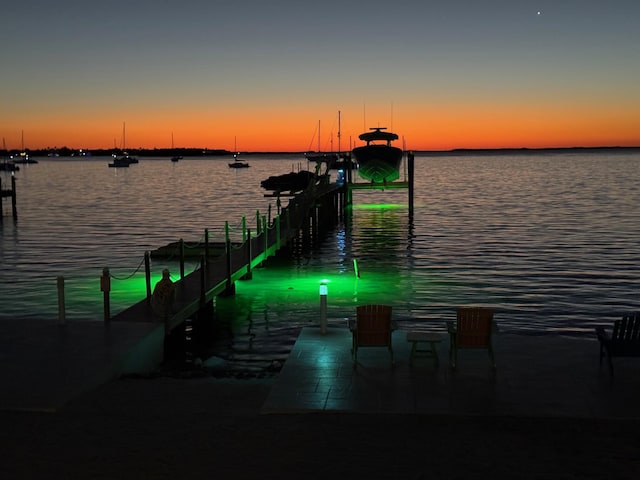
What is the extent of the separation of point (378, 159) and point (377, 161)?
18 centimetres

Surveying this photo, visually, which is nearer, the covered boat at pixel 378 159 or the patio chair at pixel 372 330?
the patio chair at pixel 372 330

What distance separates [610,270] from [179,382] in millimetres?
22399

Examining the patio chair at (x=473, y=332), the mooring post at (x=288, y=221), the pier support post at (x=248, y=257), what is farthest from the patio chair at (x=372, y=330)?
the mooring post at (x=288, y=221)

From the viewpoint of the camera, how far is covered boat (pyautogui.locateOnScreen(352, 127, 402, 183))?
61.5m

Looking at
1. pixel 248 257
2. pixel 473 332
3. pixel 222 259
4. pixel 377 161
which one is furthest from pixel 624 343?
pixel 377 161

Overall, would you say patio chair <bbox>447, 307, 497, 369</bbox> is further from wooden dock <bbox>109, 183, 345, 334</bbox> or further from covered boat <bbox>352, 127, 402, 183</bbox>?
covered boat <bbox>352, 127, 402, 183</bbox>

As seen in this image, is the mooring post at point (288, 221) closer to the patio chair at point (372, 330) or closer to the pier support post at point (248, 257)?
the pier support post at point (248, 257)

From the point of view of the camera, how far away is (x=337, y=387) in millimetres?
10820

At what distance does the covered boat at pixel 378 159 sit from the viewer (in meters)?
61.5

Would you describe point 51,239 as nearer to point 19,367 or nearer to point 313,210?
point 313,210

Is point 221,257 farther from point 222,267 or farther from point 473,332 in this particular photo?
point 473,332

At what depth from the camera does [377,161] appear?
6153cm

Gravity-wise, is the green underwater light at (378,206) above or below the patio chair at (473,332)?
below

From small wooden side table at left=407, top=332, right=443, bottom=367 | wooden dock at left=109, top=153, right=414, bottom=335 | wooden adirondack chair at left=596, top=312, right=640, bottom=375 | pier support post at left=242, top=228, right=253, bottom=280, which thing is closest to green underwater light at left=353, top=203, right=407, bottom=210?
wooden dock at left=109, top=153, right=414, bottom=335
